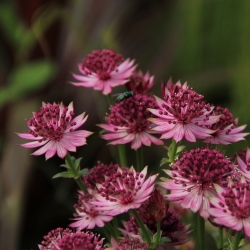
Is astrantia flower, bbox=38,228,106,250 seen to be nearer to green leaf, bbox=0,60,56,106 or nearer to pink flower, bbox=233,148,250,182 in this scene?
pink flower, bbox=233,148,250,182

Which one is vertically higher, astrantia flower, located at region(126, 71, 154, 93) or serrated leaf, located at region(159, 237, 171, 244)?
astrantia flower, located at region(126, 71, 154, 93)

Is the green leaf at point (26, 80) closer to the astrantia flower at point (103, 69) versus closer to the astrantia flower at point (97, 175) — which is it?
the astrantia flower at point (103, 69)

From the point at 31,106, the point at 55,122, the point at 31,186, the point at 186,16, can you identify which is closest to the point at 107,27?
the point at 186,16

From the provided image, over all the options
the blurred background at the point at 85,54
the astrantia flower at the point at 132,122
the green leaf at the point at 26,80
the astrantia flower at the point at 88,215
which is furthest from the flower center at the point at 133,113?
the green leaf at the point at 26,80

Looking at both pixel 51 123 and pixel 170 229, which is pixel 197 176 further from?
pixel 51 123

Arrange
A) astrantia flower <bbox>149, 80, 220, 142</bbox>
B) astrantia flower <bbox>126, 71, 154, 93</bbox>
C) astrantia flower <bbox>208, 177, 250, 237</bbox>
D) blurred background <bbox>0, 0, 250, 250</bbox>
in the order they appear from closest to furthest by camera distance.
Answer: astrantia flower <bbox>208, 177, 250, 237</bbox> < astrantia flower <bbox>149, 80, 220, 142</bbox> < astrantia flower <bbox>126, 71, 154, 93</bbox> < blurred background <bbox>0, 0, 250, 250</bbox>

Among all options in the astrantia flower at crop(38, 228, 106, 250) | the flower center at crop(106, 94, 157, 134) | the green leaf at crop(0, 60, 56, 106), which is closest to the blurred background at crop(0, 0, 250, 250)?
the green leaf at crop(0, 60, 56, 106)

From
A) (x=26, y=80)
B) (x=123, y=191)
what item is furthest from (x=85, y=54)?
(x=123, y=191)
